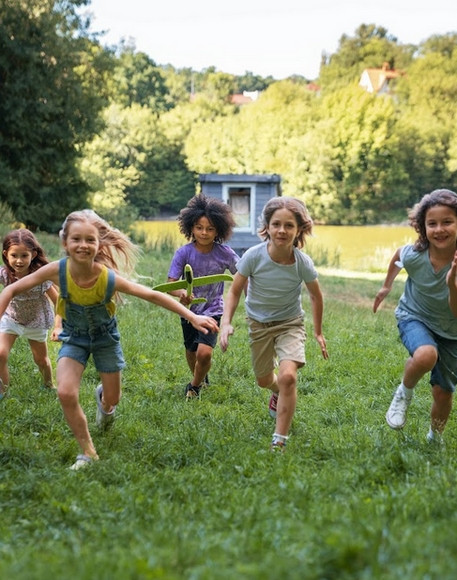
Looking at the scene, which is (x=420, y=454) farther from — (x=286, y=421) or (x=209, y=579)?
(x=209, y=579)

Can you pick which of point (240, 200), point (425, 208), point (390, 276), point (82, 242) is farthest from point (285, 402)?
point (240, 200)

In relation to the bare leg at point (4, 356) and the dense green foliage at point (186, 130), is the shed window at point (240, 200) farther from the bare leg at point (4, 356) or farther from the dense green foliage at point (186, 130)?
the bare leg at point (4, 356)

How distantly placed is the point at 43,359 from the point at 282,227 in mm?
2810

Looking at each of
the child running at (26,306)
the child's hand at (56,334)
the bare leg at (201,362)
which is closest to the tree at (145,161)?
the child running at (26,306)

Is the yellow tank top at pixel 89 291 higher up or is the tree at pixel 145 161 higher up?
the tree at pixel 145 161

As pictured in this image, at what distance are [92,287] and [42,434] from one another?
1.29 metres

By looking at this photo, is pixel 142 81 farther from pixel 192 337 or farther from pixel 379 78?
pixel 192 337

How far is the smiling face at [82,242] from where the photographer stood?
4.99 metres

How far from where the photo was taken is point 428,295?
5312 mm

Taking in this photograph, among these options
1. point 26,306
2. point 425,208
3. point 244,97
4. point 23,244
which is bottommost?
point 26,306

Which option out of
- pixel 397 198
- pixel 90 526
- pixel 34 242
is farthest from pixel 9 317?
pixel 397 198

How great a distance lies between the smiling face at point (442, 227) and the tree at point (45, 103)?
982 inches

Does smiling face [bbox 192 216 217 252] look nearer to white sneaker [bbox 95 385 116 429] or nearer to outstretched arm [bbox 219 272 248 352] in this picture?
outstretched arm [bbox 219 272 248 352]

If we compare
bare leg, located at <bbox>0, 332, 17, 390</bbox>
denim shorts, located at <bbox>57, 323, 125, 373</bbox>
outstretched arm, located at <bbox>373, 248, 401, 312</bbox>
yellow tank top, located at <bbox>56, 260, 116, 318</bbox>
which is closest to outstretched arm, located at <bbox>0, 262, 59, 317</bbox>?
yellow tank top, located at <bbox>56, 260, 116, 318</bbox>
